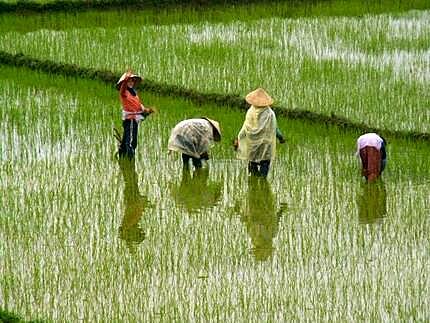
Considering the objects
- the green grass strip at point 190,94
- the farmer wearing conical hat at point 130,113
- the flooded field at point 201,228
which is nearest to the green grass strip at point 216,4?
the green grass strip at point 190,94

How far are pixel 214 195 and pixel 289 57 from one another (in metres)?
4.14

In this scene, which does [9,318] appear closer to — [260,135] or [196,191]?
[196,191]

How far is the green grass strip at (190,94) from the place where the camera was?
10.1 meters

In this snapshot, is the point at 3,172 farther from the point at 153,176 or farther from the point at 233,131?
the point at 233,131

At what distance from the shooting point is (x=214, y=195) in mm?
8766

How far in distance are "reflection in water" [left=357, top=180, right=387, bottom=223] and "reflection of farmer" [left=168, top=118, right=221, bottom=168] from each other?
1.29 metres

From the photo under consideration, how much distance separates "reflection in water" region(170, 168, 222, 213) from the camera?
28.0 ft

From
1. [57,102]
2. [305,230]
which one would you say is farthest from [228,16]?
[305,230]

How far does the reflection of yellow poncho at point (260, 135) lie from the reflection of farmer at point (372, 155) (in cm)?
70

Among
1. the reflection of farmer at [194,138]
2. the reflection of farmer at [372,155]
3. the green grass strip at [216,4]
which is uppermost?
the green grass strip at [216,4]

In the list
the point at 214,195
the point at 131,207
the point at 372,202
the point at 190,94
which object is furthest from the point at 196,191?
the point at 190,94

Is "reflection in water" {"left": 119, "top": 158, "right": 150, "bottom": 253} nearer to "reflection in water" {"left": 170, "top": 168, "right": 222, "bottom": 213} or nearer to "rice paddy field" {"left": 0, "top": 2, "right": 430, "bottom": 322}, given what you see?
"rice paddy field" {"left": 0, "top": 2, "right": 430, "bottom": 322}

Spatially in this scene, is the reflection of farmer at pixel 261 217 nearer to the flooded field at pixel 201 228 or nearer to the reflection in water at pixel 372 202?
the flooded field at pixel 201 228

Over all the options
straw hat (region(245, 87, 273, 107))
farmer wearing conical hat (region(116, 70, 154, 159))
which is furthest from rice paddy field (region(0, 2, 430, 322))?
straw hat (region(245, 87, 273, 107))
